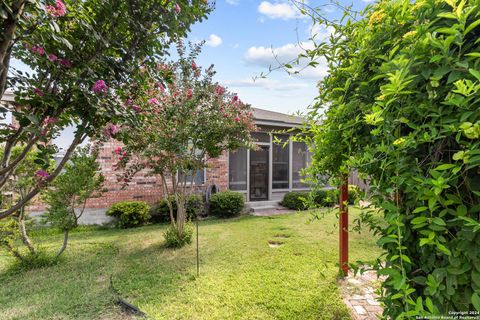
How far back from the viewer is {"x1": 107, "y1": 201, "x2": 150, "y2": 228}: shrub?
7.45 meters

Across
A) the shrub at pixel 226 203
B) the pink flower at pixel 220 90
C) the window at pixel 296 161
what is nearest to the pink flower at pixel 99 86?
the pink flower at pixel 220 90

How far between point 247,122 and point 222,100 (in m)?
0.71

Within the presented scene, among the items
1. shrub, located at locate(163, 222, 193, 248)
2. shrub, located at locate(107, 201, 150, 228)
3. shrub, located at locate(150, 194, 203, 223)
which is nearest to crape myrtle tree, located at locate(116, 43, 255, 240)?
shrub, located at locate(163, 222, 193, 248)

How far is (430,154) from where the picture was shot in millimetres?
1043

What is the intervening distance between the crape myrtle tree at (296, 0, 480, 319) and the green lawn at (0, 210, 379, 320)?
911 millimetres

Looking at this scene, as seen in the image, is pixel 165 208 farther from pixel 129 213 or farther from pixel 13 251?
pixel 13 251

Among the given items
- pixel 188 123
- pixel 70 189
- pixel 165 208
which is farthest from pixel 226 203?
pixel 70 189

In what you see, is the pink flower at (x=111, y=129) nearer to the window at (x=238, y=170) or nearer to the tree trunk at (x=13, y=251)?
the tree trunk at (x=13, y=251)

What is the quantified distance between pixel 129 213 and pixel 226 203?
9.97ft

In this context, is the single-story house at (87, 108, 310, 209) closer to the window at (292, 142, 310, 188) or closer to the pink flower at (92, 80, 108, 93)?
the window at (292, 142, 310, 188)

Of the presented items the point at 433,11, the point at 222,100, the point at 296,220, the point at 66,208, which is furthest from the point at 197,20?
the point at 296,220

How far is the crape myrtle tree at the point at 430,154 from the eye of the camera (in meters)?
0.90

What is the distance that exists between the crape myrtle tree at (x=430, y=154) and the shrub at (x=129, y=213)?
7.44 m

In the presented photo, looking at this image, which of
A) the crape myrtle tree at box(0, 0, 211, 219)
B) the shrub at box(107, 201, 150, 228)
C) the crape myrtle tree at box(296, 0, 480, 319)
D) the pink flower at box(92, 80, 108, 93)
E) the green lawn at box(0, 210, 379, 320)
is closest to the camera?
the crape myrtle tree at box(296, 0, 480, 319)
